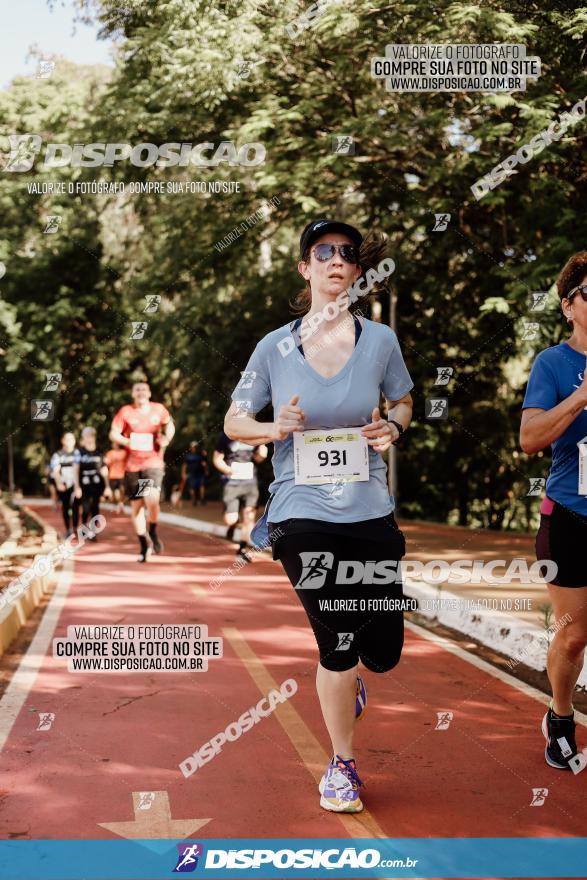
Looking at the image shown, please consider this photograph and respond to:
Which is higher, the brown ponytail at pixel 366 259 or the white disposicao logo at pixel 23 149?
the white disposicao logo at pixel 23 149

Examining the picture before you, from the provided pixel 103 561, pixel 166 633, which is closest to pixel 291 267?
pixel 103 561

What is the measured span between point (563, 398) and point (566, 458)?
0.25 meters

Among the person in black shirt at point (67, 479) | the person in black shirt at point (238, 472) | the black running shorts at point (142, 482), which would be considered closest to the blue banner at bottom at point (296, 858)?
the black running shorts at point (142, 482)

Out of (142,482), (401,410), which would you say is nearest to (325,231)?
(401,410)

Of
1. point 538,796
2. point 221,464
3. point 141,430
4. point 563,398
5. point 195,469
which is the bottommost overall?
point 195,469

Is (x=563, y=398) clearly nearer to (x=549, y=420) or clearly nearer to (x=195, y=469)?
(x=549, y=420)

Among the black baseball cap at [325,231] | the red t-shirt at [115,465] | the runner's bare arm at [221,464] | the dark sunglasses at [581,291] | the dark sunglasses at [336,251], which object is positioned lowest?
the red t-shirt at [115,465]

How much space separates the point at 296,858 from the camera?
13.0 ft

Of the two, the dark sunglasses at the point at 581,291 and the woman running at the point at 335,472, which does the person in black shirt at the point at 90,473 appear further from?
the dark sunglasses at the point at 581,291

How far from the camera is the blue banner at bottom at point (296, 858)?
3.83 metres

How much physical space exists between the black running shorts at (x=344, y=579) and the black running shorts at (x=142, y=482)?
8.30 m

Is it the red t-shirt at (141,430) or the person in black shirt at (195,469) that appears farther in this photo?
the person in black shirt at (195,469)

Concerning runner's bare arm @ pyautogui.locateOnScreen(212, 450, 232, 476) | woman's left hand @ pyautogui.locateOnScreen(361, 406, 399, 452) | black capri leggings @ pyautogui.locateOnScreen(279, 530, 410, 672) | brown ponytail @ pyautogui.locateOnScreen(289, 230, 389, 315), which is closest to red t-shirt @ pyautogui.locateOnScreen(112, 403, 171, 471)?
runner's bare arm @ pyautogui.locateOnScreen(212, 450, 232, 476)

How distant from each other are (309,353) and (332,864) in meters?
1.92
